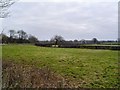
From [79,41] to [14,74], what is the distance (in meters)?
57.3

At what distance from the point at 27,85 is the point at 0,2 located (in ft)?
17.1

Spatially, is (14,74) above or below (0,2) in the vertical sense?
→ below

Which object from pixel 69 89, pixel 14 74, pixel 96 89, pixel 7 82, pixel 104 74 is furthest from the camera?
pixel 104 74

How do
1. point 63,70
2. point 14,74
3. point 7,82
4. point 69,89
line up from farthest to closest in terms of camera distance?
point 63,70 < point 69,89 < point 14,74 < point 7,82

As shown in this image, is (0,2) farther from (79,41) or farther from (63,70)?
(79,41)

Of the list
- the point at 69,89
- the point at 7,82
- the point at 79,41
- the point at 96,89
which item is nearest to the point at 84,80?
the point at 96,89

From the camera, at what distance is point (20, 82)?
8258 mm

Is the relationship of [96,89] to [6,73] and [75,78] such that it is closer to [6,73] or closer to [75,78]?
[75,78]

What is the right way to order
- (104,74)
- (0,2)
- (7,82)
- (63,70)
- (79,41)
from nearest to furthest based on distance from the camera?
(7,82) → (0,2) → (104,74) → (63,70) → (79,41)

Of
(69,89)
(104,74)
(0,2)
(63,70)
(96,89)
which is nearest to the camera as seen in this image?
(69,89)

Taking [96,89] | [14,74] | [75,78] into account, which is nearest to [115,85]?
[96,89]

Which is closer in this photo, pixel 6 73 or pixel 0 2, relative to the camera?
pixel 6 73

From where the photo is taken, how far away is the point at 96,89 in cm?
1059

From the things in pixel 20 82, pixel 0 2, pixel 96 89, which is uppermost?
pixel 0 2
